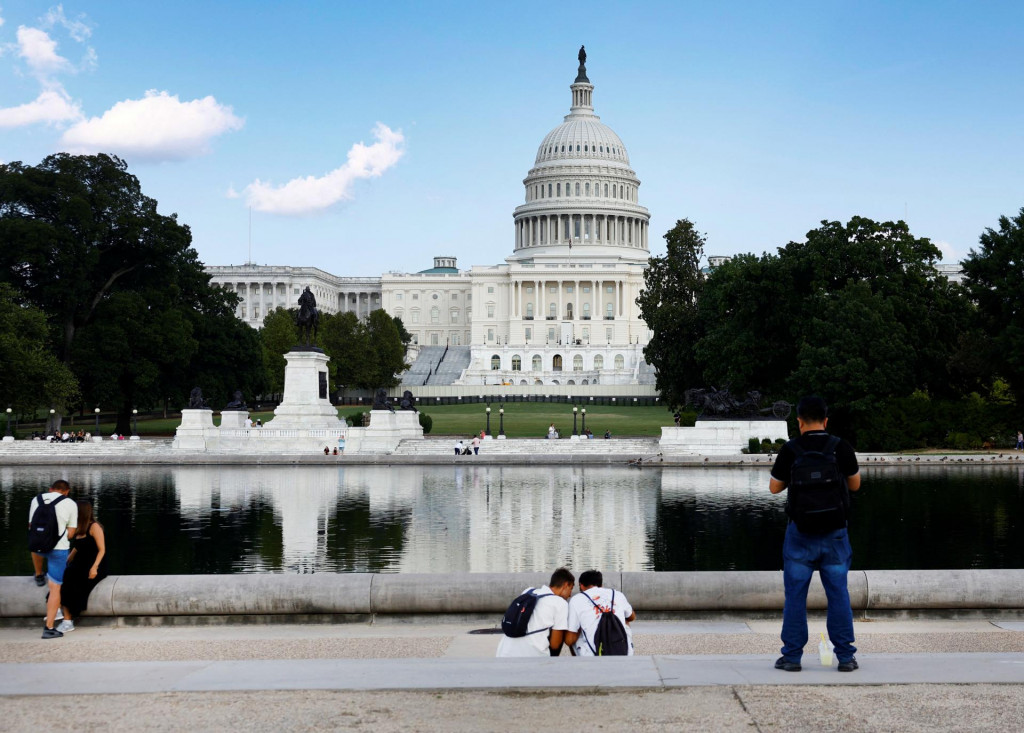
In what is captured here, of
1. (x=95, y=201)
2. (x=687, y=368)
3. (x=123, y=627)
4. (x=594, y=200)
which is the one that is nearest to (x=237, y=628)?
(x=123, y=627)

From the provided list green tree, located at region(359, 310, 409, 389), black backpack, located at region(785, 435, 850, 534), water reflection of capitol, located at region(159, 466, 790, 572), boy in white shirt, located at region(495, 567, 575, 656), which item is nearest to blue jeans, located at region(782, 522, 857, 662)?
black backpack, located at region(785, 435, 850, 534)

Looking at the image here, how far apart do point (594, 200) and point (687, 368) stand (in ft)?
361

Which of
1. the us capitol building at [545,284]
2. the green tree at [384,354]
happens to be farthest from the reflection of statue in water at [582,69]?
the green tree at [384,354]

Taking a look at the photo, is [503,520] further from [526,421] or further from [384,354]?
[384,354]

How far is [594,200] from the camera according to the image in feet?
564

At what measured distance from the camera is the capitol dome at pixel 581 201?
565 feet

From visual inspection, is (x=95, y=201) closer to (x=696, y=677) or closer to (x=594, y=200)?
(x=696, y=677)

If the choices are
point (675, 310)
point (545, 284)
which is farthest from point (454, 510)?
point (545, 284)

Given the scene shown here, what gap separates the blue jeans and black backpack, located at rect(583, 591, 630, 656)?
1313mm

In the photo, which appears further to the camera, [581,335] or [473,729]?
[581,335]

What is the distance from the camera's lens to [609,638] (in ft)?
32.4

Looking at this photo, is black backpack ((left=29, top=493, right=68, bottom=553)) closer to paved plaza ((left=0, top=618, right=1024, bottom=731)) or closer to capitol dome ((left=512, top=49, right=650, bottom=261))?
paved plaza ((left=0, top=618, right=1024, bottom=731))

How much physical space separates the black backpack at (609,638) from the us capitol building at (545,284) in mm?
128607

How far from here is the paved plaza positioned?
784 centimetres
